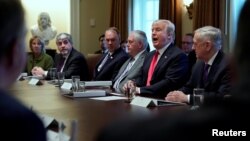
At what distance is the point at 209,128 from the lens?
0.58 meters

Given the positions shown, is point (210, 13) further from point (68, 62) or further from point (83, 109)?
point (83, 109)

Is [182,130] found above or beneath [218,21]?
beneath

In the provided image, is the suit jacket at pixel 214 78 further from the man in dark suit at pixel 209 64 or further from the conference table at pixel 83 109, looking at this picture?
the conference table at pixel 83 109

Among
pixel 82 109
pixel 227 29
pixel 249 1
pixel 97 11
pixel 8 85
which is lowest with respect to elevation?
pixel 82 109

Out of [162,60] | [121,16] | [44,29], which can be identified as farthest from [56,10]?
[162,60]

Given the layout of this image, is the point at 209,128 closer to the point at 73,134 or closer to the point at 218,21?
the point at 73,134

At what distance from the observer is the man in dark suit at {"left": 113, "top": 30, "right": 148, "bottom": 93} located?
429 centimetres

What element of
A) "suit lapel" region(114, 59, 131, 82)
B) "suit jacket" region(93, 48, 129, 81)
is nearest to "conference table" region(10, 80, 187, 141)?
"suit lapel" region(114, 59, 131, 82)

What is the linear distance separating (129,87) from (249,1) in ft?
7.74

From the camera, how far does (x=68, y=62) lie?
5.38m

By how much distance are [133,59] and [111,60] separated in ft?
1.62

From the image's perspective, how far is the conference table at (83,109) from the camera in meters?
1.94

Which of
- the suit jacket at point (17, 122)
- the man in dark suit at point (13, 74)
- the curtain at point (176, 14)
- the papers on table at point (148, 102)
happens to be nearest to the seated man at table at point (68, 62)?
the curtain at point (176, 14)

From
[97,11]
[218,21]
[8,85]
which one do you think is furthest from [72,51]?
[8,85]
